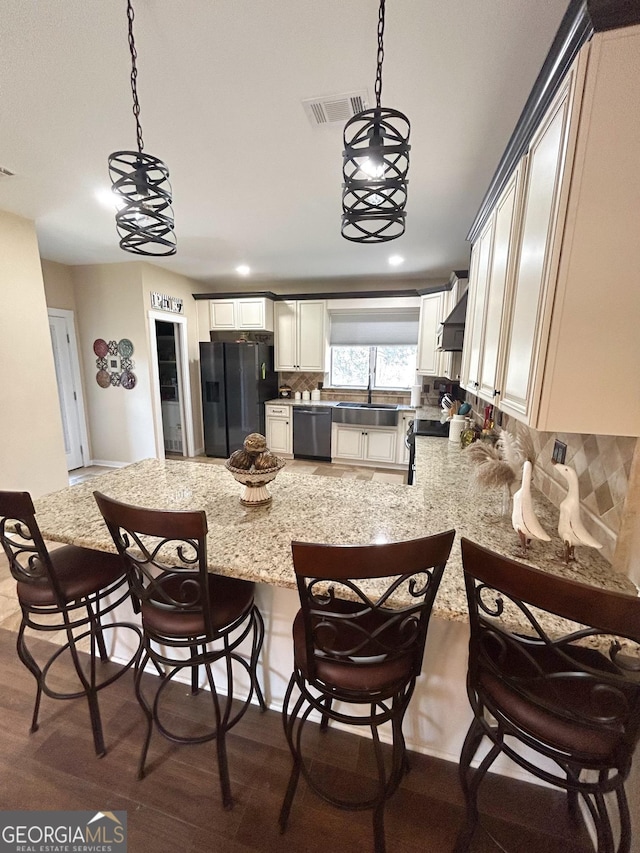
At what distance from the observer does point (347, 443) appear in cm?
493

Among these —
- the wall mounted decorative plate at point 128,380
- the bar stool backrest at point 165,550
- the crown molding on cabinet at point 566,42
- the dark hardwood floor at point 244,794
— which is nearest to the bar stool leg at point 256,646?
the dark hardwood floor at point 244,794

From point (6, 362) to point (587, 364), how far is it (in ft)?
13.2

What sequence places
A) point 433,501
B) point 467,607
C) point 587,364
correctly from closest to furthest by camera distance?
point 467,607, point 587,364, point 433,501

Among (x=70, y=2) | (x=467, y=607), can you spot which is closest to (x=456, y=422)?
(x=467, y=607)

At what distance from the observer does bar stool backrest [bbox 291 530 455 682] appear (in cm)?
80

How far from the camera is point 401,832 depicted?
115 cm

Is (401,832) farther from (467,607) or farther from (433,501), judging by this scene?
(433,501)

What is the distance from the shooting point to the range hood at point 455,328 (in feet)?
8.98

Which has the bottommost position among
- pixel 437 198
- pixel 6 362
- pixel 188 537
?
pixel 188 537

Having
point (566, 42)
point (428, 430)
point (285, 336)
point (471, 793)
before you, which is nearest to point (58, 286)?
point (285, 336)

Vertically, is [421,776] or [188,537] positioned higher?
[188,537]

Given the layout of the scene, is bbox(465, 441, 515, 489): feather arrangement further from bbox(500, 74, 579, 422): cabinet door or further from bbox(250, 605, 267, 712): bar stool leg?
bbox(250, 605, 267, 712): bar stool leg

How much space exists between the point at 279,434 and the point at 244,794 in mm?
4188

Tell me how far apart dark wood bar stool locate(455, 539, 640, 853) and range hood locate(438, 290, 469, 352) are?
2333 millimetres
